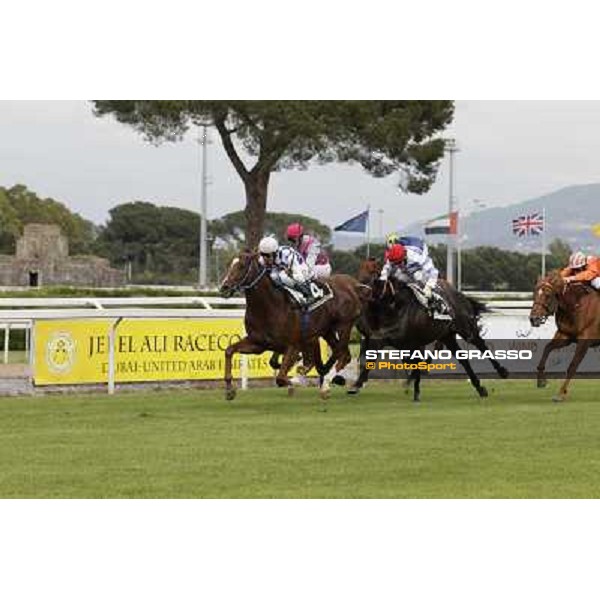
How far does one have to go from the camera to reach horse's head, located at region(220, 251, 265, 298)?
11347mm

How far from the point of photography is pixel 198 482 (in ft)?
23.6

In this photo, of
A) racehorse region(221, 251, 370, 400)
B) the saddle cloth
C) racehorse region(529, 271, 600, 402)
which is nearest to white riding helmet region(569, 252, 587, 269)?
racehorse region(529, 271, 600, 402)

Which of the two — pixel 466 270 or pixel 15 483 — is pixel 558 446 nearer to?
pixel 15 483

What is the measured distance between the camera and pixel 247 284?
11609 millimetres

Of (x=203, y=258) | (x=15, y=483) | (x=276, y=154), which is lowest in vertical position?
(x=15, y=483)

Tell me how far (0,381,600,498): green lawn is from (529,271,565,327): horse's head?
94 centimetres

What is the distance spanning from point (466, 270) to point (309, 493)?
30.5 metres

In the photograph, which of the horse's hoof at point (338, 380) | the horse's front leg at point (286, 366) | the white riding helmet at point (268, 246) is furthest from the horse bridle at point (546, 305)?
the white riding helmet at point (268, 246)

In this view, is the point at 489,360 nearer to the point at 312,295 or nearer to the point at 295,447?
the point at 312,295

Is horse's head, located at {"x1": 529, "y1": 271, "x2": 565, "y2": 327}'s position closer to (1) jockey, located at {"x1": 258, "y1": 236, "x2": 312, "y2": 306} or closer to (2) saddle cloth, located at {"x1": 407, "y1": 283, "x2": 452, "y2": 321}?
(2) saddle cloth, located at {"x1": 407, "y1": 283, "x2": 452, "y2": 321}

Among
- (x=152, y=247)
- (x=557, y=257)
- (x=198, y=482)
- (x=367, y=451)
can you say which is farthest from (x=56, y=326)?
(x=152, y=247)

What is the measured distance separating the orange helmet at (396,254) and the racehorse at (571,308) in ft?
5.06

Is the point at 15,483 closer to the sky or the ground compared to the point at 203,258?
closer to the ground

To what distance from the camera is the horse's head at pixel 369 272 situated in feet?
43.0
